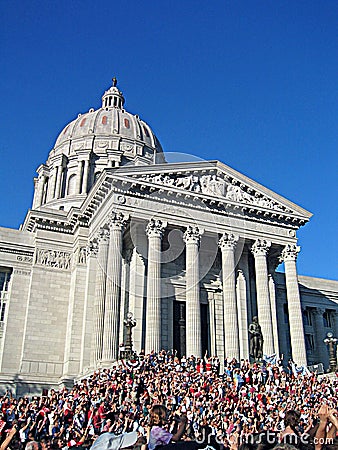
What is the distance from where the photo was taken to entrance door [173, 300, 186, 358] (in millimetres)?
34469

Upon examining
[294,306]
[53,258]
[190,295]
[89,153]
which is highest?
[89,153]

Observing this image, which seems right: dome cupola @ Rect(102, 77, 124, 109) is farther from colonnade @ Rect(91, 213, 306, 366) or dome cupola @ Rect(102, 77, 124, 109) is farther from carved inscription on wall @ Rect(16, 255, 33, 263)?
colonnade @ Rect(91, 213, 306, 366)

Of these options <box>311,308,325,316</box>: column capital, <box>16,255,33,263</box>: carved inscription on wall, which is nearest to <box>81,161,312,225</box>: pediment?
<box>16,255,33,263</box>: carved inscription on wall

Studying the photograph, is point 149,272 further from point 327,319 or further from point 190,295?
point 327,319

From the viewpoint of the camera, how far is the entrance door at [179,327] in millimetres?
34469

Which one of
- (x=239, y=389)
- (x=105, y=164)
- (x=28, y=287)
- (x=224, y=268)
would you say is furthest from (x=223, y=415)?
(x=105, y=164)

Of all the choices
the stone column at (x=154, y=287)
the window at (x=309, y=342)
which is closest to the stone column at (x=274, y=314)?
the stone column at (x=154, y=287)

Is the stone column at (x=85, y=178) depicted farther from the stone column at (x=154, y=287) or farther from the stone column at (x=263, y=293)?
the stone column at (x=263, y=293)

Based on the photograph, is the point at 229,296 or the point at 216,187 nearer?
the point at 229,296

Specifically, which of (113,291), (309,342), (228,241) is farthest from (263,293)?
(309,342)

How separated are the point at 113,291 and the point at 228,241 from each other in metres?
9.24

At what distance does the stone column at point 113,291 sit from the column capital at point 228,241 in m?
7.34

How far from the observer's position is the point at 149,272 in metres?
32.1
